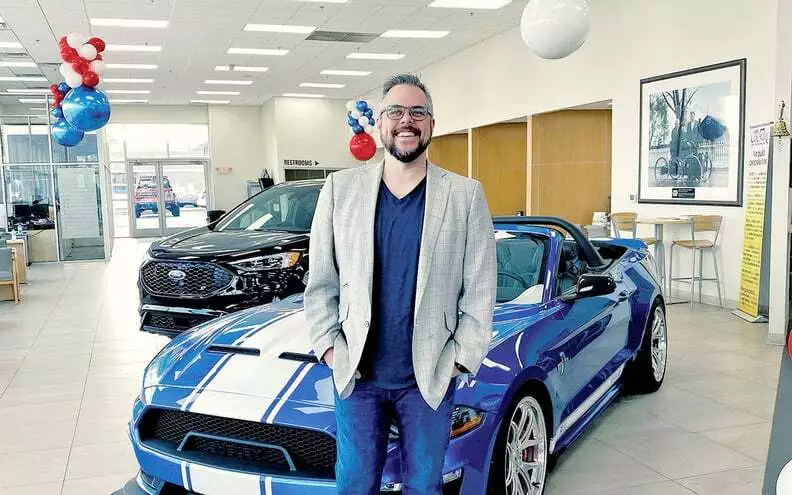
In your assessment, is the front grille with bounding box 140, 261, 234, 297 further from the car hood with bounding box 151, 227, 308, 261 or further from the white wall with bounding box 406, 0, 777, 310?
the white wall with bounding box 406, 0, 777, 310

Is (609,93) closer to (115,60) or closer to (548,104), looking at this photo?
(548,104)

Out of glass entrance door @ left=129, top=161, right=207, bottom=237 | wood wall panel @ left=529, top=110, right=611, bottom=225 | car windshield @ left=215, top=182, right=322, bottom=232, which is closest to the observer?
car windshield @ left=215, top=182, right=322, bottom=232

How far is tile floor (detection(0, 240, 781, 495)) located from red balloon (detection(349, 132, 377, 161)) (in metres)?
6.99

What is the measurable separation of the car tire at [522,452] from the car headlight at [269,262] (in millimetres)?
2935

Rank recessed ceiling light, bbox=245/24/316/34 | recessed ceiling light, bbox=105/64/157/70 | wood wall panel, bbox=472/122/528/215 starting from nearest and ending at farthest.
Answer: recessed ceiling light, bbox=245/24/316/34 < wood wall panel, bbox=472/122/528/215 < recessed ceiling light, bbox=105/64/157/70

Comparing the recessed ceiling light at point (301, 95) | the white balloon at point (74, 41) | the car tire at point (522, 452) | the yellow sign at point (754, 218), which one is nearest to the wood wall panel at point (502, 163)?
the yellow sign at point (754, 218)

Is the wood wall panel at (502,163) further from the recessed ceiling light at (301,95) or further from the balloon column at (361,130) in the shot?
the recessed ceiling light at (301,95)

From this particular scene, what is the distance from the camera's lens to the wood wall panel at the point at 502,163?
544 inches

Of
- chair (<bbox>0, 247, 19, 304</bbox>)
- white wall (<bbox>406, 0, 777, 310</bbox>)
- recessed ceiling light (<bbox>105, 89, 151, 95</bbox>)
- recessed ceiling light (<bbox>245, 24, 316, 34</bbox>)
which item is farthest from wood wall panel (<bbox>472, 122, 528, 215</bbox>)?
recessed ceiling light (<bbox>105, 89, 151, 95</bbox>)

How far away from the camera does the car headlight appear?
16.9 feet

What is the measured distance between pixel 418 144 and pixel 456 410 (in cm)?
91

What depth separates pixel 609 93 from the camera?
31.6 feet

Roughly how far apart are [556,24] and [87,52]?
5.84m

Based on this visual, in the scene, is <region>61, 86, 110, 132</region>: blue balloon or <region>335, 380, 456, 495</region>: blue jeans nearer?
<region>335, 380, 456, 495</region>: blue jeans
